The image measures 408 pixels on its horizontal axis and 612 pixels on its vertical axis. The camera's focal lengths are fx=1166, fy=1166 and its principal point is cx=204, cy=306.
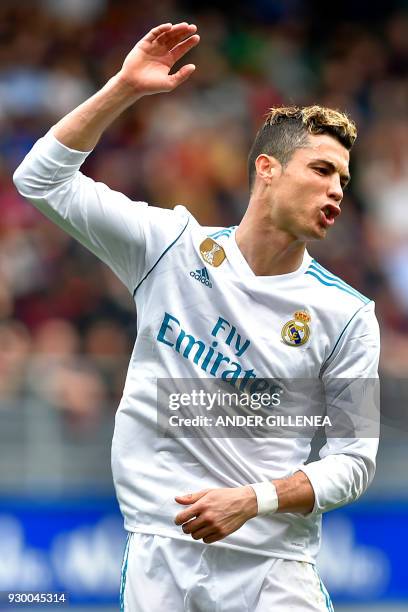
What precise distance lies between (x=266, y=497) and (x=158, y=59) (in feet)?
5.34

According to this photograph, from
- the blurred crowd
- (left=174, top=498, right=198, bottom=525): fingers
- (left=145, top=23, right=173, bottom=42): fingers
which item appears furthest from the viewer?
the blurred crowd

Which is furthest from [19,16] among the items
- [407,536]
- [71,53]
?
[407,536]

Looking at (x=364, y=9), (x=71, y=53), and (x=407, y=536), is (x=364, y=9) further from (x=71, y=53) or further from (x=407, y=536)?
(x=407, y=536)

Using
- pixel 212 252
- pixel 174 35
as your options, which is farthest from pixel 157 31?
pixel 212 252

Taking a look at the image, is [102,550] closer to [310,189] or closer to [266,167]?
[266,167]

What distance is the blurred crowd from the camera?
9266 mm

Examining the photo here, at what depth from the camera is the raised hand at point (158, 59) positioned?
4.16m

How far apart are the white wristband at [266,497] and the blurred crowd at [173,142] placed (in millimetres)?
4030

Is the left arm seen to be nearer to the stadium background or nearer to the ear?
the ear

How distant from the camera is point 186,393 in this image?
14.2 ft

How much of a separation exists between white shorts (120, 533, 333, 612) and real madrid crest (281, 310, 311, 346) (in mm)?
801

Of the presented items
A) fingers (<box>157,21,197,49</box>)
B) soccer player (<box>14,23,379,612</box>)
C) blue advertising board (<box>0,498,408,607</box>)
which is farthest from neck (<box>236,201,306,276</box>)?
blue advertising board (<box>0,498,408,607</box>)

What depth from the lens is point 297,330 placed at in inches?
172

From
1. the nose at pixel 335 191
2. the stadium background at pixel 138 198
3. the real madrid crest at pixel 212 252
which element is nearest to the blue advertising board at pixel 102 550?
the stadium background at pixel 138 198
